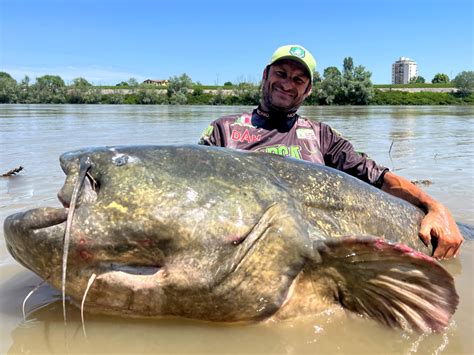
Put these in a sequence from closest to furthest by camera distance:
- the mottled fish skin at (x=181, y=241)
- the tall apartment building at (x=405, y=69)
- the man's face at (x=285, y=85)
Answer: the mottled fish skin at (x=181, y=241)
the man's face at (x=285, y=85)
the tall apartment building at (x=405, y=69)

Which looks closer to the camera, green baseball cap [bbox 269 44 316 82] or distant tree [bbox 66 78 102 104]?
green baseball cap [bbox 269 44 316 82]

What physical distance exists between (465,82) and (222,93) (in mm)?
37675

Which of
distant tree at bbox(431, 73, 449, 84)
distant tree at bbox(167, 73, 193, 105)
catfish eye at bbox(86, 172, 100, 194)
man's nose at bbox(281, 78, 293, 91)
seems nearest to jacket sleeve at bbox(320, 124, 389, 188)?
man's nose at bbox(281, 78, 293, 91)

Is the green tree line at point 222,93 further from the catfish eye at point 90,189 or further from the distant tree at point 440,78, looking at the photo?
the catfish eye at point 90,189

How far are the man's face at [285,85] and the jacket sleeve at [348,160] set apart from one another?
0.40m

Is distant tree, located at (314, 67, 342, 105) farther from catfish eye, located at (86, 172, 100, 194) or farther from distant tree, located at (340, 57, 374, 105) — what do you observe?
catfish eye, located at (86, 172, 100, 194)

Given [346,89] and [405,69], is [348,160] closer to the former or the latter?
[346,89]

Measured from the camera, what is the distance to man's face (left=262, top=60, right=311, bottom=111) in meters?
4.18

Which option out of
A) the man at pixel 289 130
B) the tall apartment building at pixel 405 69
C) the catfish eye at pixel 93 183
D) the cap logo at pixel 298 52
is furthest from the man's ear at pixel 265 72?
the tall apartment building at pixel 405 69

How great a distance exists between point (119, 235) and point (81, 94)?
77287mm

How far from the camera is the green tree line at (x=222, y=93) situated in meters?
62.3

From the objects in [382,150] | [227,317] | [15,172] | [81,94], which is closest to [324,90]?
[81,94]

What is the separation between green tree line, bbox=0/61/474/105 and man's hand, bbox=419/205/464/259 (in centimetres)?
5984

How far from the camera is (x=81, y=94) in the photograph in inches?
2911
